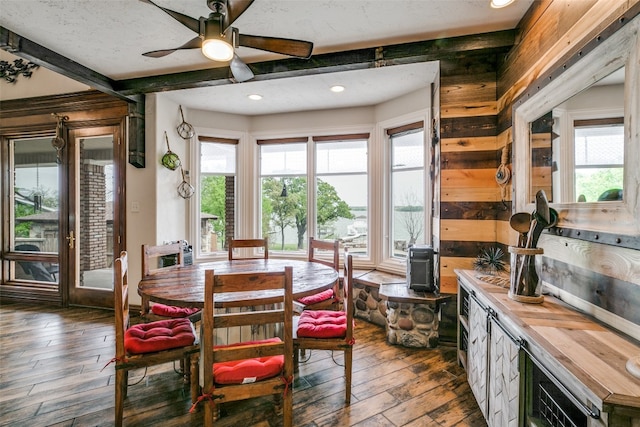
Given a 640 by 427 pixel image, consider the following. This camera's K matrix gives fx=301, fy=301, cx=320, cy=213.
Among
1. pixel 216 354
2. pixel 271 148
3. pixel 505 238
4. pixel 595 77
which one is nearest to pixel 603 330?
pixel 595 77

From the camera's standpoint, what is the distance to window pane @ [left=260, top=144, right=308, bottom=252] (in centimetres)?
440

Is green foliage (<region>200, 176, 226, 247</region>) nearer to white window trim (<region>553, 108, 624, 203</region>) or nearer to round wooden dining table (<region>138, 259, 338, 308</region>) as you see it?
round wooden dining table (<region>138, 259, 338, 308</region>)

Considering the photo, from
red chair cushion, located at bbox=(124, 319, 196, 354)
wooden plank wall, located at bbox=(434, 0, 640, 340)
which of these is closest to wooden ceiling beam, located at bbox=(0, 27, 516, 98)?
wooden plank wall, located at bbox=(434, 0, 640, 340)

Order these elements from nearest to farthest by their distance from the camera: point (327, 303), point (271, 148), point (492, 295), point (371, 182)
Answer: point (492, 295) < point (327, 303) < point (371, 182) < point (271, 148)

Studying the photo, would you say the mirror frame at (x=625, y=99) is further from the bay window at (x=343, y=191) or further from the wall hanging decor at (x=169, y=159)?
the wall hanging decor at (x=169, y=159)

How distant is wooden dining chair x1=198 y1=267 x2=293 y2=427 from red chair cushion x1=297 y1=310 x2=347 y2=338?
39 cm

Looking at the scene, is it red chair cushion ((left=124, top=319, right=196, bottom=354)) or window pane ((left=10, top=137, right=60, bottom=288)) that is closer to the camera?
red chair cushion ((left=124, top=319, right=196, bottom=354))

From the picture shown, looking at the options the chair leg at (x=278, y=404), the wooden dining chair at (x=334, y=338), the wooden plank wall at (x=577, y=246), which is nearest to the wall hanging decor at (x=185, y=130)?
the wooden dining chair at (x=334, y=338)

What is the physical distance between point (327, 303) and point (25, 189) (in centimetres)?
461

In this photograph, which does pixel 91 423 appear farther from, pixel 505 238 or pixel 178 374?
pixel 505 238

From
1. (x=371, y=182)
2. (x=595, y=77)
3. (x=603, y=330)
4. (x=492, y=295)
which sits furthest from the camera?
(x=371, y=182)

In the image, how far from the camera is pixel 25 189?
13.9 feet

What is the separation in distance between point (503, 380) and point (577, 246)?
0.78 m

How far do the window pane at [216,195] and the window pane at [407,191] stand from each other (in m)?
2.31
